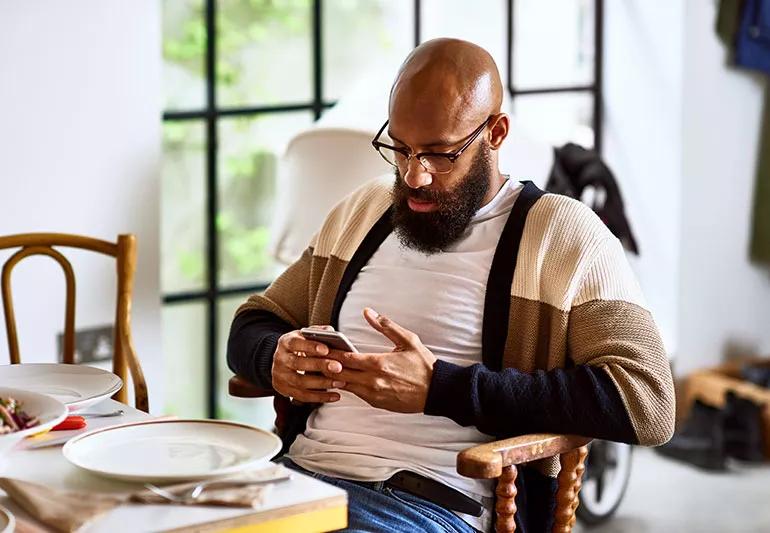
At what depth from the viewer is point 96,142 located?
2922 millimetres

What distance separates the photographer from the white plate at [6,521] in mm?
1325

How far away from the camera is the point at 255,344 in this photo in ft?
7.54

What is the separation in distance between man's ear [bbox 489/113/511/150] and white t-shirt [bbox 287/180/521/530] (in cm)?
9

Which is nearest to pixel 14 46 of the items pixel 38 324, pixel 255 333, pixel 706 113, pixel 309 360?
pixel 38 324

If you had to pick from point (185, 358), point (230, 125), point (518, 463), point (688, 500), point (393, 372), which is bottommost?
point (688, 500)

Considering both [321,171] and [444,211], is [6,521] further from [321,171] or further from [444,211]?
[321,171]

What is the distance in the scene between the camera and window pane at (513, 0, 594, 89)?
4.09 metres

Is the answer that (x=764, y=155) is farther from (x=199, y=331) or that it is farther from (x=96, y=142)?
(x=96, y=142)

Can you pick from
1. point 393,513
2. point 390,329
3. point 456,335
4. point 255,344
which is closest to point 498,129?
point 456,335

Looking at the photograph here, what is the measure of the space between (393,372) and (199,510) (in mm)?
598

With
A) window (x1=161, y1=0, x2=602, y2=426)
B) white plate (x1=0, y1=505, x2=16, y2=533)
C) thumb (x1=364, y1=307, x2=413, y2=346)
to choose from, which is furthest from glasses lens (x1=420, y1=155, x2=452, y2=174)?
window (x1=161, y1=0, x2=602, y2=426)

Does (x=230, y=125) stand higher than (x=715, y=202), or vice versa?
(x=230, y=125)

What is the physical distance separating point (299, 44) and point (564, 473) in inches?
75.7

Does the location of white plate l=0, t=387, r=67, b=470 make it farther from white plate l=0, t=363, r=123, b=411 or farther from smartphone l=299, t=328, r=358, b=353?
smartphone l=299, t=328, r=358, b=353
